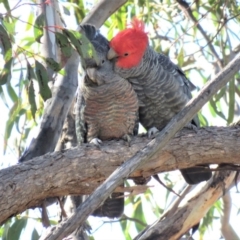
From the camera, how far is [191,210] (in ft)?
10.8

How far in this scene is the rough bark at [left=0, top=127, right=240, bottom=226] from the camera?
8.00 feet

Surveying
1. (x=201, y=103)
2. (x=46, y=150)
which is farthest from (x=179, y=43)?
(x=201, y=103)

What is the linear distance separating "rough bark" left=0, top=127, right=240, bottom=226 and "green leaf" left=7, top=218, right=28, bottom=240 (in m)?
0.64

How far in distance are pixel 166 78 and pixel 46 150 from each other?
639 millimetres

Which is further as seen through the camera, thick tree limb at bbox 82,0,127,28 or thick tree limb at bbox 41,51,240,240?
thick tree limb at bbox 82,0,127,28

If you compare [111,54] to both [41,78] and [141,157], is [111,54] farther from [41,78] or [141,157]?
[141,157]

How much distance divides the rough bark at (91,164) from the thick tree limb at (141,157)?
0.20 m

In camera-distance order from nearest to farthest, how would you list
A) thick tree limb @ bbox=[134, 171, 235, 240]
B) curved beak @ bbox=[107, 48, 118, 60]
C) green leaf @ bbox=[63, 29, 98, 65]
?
1. green leaf @ bbox=[63, 29, 98, 65]
2. curved beak @ bbox=[107, 48, 118, 60]
3. thick tree limb @ bbox=[134, 171, 235, 240]

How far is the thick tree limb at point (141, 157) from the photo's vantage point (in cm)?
207

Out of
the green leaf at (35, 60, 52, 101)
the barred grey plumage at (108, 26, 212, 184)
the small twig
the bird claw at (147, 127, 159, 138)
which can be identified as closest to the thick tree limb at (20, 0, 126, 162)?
the barred grey plumage at (108, 26, 212, 184)

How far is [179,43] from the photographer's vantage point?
455cm

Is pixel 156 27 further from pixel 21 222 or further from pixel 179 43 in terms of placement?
pixel 21 222

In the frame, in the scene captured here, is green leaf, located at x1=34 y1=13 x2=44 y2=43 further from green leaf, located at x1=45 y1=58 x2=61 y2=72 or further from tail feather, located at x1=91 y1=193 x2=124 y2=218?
tail feather, located at x1=91 y1=193 x2=124 y2=218

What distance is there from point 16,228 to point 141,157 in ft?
3.57
